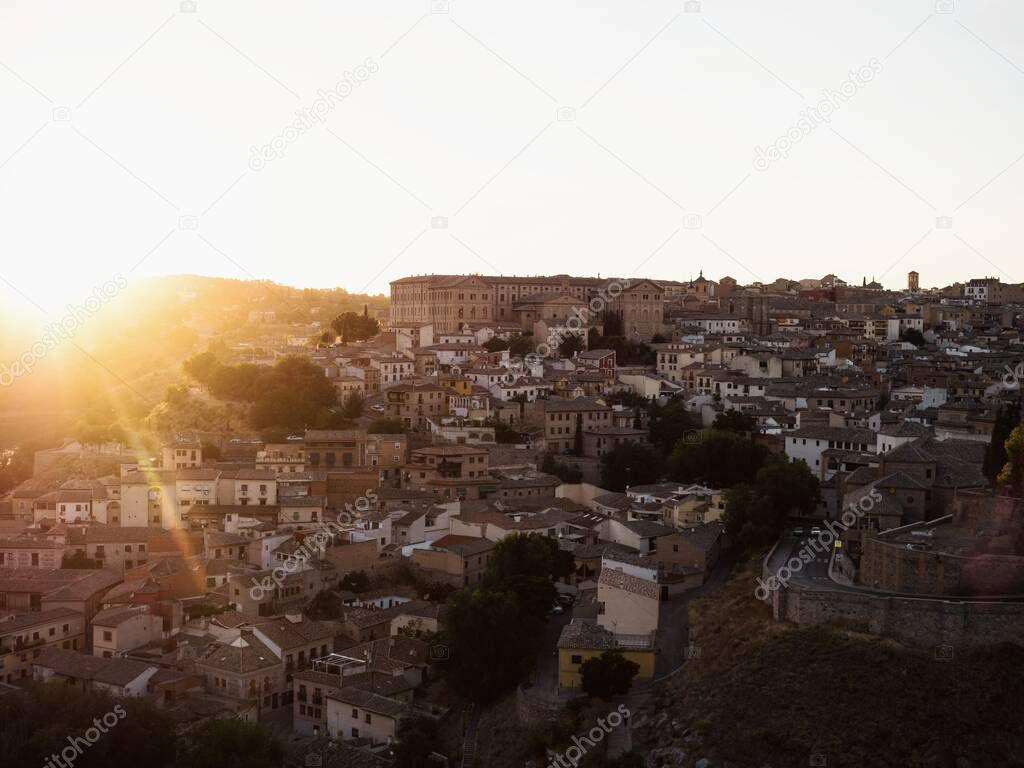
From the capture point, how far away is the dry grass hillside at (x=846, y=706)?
467 inches

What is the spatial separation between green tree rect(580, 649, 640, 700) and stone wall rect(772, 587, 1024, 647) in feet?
7.34

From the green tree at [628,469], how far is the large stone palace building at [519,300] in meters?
13.3

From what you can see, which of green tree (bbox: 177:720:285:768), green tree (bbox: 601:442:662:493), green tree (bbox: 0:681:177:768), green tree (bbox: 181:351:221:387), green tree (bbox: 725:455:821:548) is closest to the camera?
green tree (bbox: 177:720:285:768)

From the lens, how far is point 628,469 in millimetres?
22484

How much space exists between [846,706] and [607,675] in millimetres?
2828

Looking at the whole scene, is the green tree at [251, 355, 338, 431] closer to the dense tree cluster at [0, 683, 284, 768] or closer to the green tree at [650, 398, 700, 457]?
the green tree at [650, 398, 700, 457]

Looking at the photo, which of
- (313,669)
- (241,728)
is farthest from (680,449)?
(241,728)

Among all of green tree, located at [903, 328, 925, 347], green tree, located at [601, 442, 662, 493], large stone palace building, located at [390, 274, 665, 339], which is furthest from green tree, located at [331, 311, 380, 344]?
green tree, located at [903, 328, 925, 347]

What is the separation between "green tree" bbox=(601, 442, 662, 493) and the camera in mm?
22438

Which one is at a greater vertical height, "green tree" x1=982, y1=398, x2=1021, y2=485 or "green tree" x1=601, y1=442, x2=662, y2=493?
"green tree" x1=982, y1=398, x2=1021, y2=485

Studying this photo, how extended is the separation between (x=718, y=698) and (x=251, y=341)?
34177 mm

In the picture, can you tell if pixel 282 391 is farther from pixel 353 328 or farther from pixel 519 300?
pixel 519 300

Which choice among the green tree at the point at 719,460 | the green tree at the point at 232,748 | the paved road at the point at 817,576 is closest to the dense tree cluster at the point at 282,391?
the green tree at the point at 719,460

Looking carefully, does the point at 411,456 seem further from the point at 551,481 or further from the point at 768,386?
the point at 768,386
